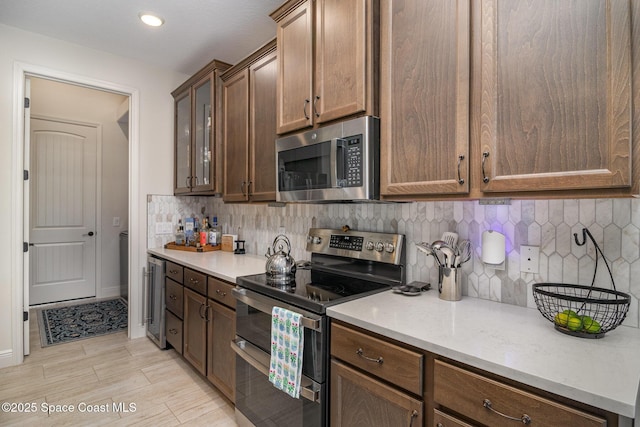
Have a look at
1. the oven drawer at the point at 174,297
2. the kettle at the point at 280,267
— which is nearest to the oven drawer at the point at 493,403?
the kettle at the point at 280,267

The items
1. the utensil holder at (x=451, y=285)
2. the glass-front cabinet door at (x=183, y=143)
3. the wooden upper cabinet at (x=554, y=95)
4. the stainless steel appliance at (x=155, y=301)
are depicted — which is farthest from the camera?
the glass-front cabinet door at (x=183, y=143)

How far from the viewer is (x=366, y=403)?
3.99 ft

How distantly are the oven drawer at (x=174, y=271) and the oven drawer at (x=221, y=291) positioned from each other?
20.6 inches

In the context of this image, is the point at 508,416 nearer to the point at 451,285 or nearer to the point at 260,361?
the point at 451,285

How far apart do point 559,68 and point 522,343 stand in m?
0.84

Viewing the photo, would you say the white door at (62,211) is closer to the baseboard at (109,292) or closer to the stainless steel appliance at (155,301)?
the baseboard at (109,292)

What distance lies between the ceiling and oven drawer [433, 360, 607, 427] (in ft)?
7.90

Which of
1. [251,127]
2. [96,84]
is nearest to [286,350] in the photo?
[251,127]

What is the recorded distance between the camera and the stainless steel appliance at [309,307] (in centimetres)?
139

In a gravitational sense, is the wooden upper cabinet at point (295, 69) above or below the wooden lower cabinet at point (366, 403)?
above

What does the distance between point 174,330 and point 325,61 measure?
2.38m

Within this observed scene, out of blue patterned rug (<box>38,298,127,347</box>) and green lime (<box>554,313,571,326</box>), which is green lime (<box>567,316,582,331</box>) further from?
blue patterned rug (<box>38,298,127,347</box>)

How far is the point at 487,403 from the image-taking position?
35.7 inches

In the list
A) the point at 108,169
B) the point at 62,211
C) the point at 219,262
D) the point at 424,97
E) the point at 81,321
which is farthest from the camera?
the point at 108,169
